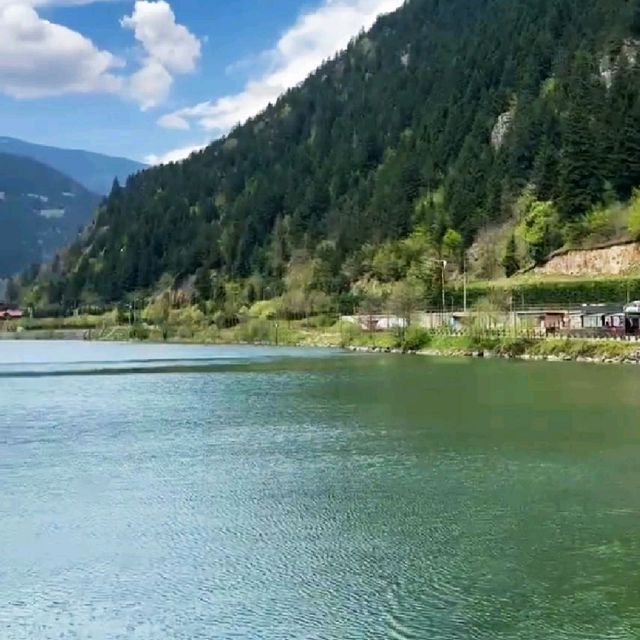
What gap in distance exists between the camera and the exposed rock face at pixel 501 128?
488 ft

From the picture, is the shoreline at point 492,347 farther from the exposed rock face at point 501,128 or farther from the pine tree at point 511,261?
the exposed rock face at point 501,128

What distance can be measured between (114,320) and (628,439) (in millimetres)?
158514

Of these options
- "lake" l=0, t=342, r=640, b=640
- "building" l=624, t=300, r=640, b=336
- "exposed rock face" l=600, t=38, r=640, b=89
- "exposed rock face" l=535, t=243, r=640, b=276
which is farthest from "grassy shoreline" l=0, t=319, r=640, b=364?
"exposed rock face" l=600, t=38, r=640, b=89

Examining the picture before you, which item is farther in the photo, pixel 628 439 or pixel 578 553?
pixel 628 439

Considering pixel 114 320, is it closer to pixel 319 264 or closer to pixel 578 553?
pixel 319 264

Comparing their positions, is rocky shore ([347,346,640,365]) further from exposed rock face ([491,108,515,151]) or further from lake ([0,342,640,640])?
exposed rock face ([491,108,515,151])

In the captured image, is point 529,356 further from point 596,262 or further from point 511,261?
point 511,261

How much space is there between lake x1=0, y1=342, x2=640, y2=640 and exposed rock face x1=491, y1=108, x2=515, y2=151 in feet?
342

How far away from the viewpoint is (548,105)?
140 meters

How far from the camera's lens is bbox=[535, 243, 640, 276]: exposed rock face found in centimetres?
10431

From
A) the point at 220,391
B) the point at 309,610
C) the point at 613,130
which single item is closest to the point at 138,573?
the point at 309,610

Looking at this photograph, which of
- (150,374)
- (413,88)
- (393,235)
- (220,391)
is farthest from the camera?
(413,88)

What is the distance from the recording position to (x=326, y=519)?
24.2m

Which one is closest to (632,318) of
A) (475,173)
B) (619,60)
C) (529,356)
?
(529,356)
